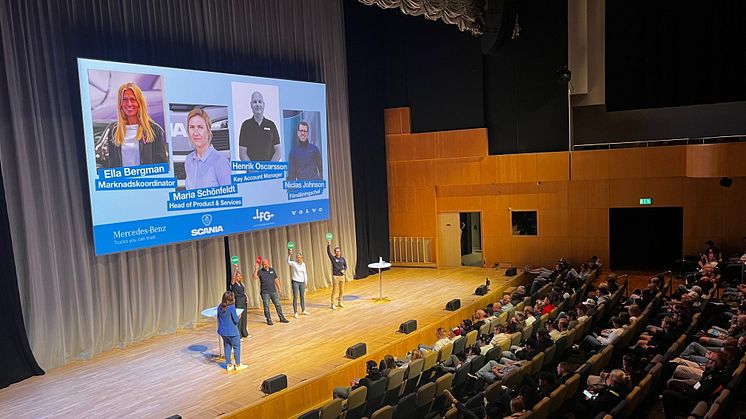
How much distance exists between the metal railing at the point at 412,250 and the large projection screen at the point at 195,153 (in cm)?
409

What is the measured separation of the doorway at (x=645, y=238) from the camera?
16.0m

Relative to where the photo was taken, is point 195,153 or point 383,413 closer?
point 383,413

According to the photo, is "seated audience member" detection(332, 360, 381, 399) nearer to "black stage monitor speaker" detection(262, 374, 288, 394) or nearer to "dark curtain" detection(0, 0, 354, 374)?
"black stage monitor speaker" detection(262, 374, 288, 394)

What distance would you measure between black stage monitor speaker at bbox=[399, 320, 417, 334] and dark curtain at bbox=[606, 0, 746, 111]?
913 centimetres

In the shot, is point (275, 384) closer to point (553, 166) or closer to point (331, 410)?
point (331, 410)

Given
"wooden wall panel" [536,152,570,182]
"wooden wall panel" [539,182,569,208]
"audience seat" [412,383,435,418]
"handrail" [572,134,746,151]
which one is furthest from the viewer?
"wooden wall panel" [539,182,569,208]

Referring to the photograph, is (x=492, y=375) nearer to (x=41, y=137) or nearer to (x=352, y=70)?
(x=41, y=137)

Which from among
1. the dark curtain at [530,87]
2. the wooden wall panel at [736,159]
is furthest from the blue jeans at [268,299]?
the wooden wall panel at [736,159]

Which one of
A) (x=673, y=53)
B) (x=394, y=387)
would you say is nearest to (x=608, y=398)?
(x=394, y=387)

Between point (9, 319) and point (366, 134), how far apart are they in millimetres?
9582

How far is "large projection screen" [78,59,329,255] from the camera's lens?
9578 mm

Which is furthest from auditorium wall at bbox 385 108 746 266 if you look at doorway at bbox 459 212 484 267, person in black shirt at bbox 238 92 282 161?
person in black shirt at bbox 238 92 282 161

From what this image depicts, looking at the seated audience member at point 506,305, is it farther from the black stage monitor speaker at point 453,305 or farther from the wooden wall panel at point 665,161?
the wooden wall panel at point 665,161

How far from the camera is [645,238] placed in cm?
1628
